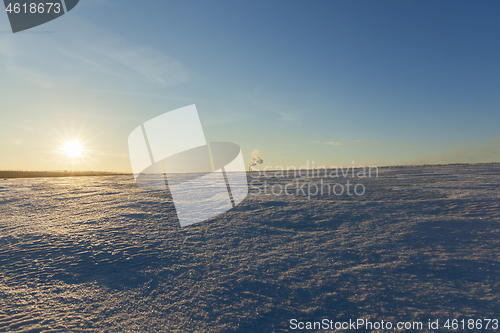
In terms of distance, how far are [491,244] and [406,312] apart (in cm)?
281

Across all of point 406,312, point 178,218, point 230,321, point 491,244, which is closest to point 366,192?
point 491,244

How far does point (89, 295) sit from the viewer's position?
3.15 metres

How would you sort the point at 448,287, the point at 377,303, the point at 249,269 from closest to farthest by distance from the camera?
the point at 377,303 → the point at 448,287 → the point at 249,269

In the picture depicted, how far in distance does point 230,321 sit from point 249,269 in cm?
108

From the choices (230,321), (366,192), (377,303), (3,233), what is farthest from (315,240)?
(3,233)

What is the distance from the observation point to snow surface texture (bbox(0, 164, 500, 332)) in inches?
107

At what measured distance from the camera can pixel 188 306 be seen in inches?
113

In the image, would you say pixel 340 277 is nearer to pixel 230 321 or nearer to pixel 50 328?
pixel 230 321

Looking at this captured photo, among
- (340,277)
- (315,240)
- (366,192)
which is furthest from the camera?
(366,192)

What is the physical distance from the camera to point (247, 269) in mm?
3682

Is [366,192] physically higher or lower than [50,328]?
higher

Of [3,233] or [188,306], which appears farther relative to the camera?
[3,233]

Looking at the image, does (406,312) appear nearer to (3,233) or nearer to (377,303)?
(377,303)

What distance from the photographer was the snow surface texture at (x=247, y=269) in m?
2.71
